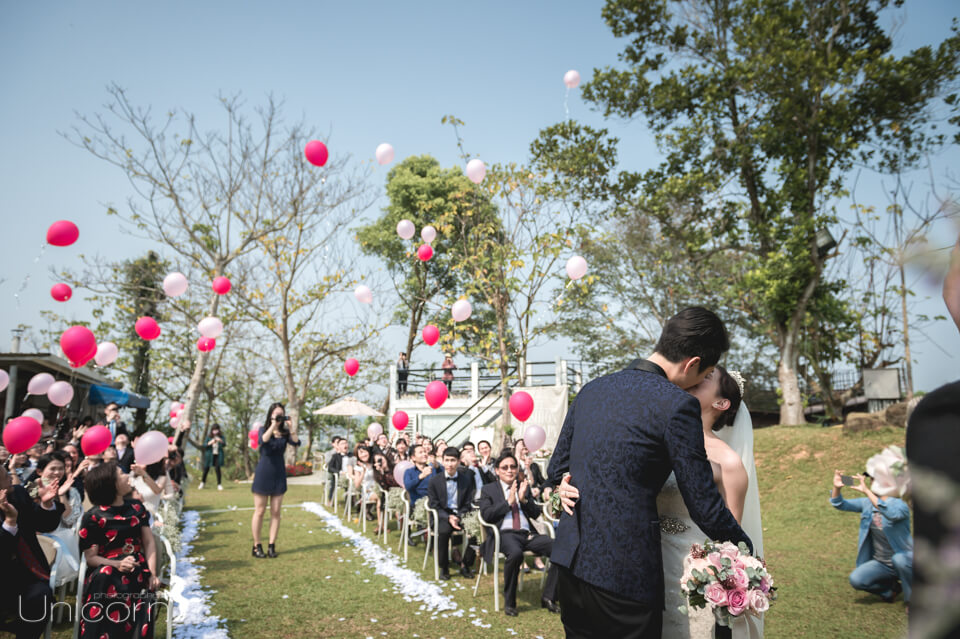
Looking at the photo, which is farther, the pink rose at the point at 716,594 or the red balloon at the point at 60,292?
the red balloon at the point at 60,292

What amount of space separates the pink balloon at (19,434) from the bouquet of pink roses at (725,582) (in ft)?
23.4

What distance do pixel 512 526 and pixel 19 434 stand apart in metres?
5.56

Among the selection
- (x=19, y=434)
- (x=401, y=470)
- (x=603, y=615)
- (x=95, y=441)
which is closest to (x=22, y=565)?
(x=19, y=434)

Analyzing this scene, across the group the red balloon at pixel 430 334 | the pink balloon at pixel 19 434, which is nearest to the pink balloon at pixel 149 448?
the pink balloon at pixel 19 434

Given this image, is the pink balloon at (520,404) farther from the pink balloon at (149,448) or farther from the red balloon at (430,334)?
the pink balloon at (149,448)

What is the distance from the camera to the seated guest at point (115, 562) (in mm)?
3914

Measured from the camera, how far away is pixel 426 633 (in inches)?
216

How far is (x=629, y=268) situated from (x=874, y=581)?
58.2 ft

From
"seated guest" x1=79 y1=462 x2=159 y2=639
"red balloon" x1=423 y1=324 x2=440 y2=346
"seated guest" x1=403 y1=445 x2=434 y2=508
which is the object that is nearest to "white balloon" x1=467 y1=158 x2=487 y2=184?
"red balloon" x1=423 y1=324 x2=440 y2=346

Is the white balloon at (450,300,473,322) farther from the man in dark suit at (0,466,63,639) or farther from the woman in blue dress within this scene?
the man in dark suit at (0,466,63,639)

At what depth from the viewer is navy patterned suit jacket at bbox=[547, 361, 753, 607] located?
2078 mm

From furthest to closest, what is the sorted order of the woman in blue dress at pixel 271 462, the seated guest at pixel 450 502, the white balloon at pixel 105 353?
the white balloon at pixel 105 353, the woman in blue dress at pixel 271 462, the seated guest at pixel 450 502

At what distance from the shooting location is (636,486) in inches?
85.6

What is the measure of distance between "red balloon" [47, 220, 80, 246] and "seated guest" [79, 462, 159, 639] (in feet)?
17.8
